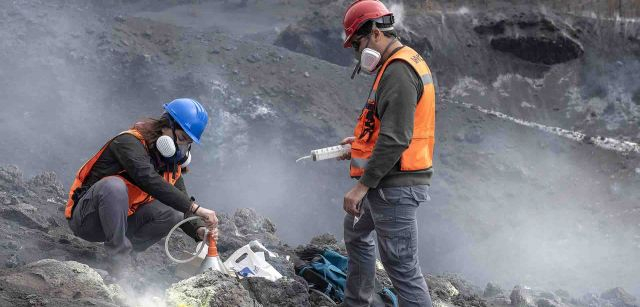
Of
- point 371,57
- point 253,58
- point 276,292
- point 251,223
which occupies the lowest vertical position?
A: point 253,58

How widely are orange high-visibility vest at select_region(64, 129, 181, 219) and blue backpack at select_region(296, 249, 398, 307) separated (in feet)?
3.95

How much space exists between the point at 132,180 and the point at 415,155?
199 cm

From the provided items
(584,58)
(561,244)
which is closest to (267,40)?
(584,58)

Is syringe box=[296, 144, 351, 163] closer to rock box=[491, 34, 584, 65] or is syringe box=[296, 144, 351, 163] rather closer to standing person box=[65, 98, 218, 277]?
standing person box=[65, 98, 218, 277]

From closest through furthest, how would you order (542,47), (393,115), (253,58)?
(393,115), (253,58), (542,47)

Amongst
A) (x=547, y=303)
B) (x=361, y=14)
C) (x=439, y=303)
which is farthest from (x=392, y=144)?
(x=547, y=303)

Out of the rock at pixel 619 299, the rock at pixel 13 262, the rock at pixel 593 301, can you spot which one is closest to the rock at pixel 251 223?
the rock at pixel 13 262

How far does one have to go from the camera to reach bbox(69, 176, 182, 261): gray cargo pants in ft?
14.2

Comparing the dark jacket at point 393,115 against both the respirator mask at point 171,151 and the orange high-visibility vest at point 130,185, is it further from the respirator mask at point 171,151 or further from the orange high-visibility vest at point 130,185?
the orange high-visibility vest at point 130,185

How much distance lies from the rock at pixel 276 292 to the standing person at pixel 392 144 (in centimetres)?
84

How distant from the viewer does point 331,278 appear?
4.79m

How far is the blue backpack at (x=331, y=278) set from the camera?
4.54 m

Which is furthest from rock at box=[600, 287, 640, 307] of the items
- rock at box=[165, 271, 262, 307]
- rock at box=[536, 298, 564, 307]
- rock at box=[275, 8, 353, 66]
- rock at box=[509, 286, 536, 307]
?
rock at box=[275, 8, 353, 66]

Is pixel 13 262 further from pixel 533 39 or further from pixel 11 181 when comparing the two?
pixel 533 39
